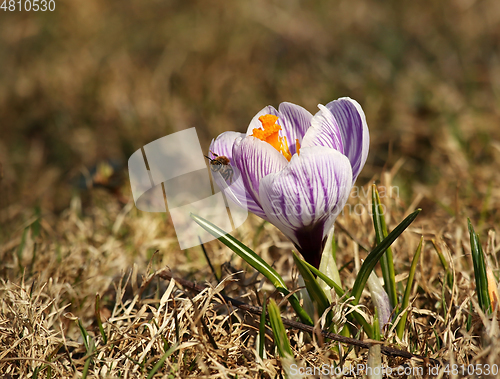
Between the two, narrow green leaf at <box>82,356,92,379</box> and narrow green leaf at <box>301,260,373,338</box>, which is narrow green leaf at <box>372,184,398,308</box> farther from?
narrow green leaf at <box>82,356,92,379</box>

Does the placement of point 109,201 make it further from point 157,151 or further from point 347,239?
point 347,239

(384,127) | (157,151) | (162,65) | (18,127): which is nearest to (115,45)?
(162,65)

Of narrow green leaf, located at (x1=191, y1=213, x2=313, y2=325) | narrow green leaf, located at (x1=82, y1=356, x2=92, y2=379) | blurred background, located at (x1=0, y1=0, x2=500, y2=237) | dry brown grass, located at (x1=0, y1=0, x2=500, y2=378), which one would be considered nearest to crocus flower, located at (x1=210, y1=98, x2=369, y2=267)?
narrow green leaf, located at (x1=191, y1=213, x2=313, y2=325)

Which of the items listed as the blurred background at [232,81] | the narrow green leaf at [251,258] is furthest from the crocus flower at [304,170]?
the blurred background at [232,81]

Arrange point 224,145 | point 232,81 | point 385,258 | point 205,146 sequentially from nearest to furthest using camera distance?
point 224,145 → point 385,258 → point 205,146 → point 232,81

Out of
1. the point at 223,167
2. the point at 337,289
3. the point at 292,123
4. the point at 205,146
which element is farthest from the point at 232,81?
the point at 337,289

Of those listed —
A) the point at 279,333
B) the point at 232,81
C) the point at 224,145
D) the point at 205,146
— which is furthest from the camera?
the point at 232,81

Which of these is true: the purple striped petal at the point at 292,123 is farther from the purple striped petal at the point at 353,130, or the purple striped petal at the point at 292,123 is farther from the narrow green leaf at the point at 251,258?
the narrow green leaf at the point at 251,258

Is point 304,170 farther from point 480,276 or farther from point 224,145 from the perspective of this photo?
point 480,276
